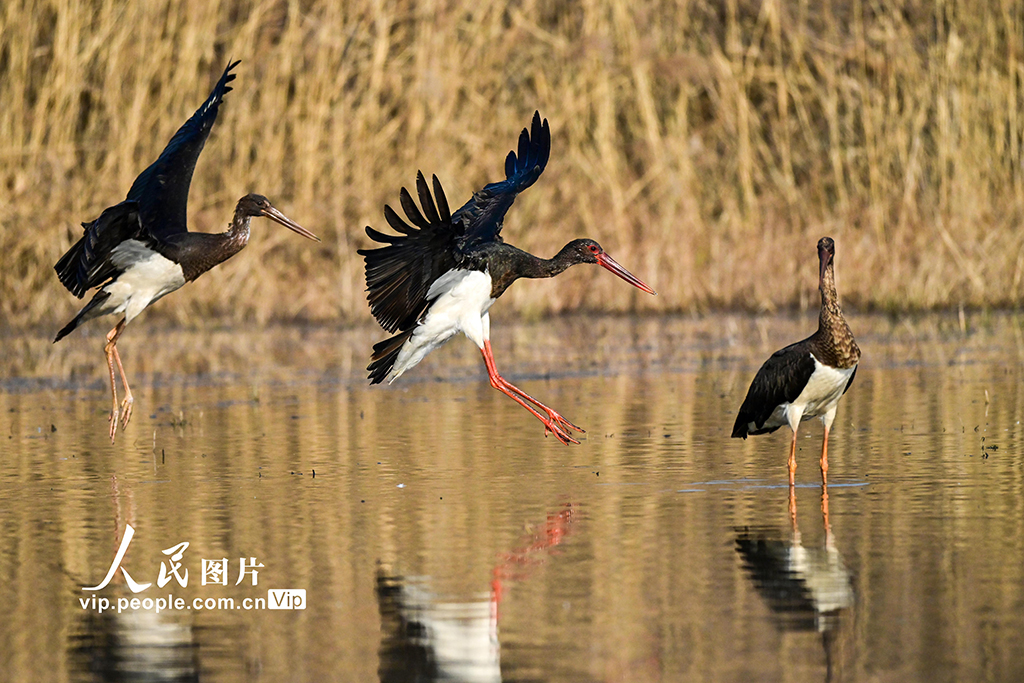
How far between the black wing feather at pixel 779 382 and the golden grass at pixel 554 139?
776cm

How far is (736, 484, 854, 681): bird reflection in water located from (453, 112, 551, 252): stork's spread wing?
3.01 metres

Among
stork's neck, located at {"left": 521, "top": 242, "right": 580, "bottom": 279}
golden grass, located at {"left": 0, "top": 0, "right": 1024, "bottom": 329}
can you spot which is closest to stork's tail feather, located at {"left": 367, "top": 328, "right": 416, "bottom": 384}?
stork's neck, located at {"left": 521, "top": 242, "right": 580, "bottom": 279}

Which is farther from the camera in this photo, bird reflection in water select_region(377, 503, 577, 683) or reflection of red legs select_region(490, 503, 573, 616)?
reflection of red legs select_region(490, 503, 573, 616)

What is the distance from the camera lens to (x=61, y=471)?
755 centimetres

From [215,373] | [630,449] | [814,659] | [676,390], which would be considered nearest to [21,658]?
[814,659]

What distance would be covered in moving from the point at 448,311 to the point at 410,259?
81 cm

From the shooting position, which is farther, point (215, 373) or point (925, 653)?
point (215, 373)

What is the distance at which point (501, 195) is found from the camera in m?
8.93

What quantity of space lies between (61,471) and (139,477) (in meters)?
0.44

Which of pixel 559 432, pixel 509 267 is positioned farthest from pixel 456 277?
pixel 559 432

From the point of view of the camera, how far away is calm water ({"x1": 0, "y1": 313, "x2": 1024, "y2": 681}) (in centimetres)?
430

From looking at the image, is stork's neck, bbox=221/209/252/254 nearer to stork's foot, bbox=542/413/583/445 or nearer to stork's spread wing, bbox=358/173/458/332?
stork's spread wing, bbox=358/173/458/332

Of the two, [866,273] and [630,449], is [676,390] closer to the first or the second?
[630,449]

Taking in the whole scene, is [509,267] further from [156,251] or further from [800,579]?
[800,579]
